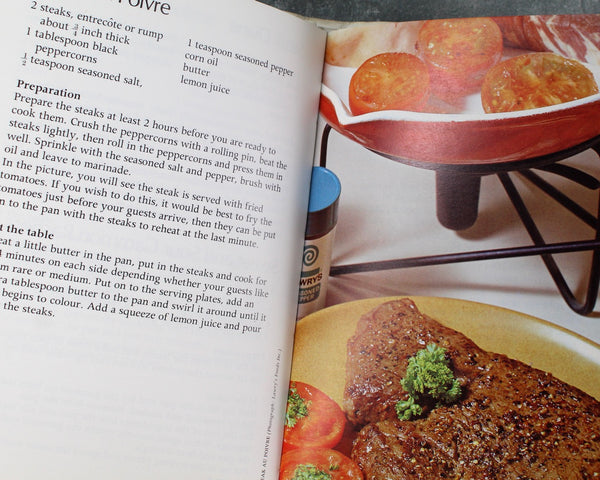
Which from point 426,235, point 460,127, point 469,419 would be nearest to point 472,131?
point 460,127

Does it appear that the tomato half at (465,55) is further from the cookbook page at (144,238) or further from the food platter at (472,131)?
the cookbook page at (144,238)

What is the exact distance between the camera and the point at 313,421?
0.54 meters

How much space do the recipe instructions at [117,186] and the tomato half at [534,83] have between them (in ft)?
0.83

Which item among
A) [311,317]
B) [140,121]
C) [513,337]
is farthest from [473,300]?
[140,121]

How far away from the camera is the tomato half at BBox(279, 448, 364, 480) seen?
509mm

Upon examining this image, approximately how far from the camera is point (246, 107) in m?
0.52

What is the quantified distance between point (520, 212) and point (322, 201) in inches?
8.5

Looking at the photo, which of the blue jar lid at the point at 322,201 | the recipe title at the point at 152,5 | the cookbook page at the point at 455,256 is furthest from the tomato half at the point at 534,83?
the recipe title at the point at 152,5

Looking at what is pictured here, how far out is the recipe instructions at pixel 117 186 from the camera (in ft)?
1.57

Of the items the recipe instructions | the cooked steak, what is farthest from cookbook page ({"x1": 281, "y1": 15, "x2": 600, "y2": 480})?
the recipe instructions

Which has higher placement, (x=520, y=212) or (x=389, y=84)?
(x=389, y=84)

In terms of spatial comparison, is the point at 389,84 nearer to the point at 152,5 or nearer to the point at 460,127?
the point at 460,127

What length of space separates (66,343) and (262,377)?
0.19 metres

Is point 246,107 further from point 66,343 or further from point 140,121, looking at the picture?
point 66,343
